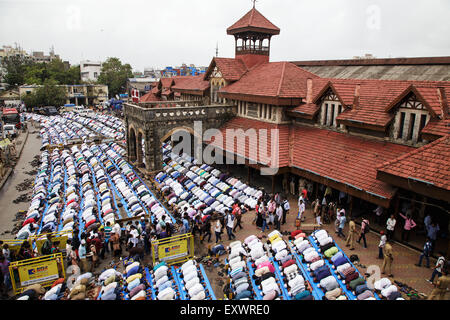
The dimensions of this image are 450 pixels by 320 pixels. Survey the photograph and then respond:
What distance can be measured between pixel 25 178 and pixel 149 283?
27.0 m

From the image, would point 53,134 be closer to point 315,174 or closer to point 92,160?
point 92,160

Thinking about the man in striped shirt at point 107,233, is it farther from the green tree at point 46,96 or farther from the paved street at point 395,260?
the green tree at point 46,96

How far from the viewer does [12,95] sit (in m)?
92.8

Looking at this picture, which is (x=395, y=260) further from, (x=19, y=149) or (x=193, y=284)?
(x=19, y=149)

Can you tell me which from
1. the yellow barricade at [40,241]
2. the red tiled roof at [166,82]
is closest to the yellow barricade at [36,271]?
the yellow barricade at [40,241]

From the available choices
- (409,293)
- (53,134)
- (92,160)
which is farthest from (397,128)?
(53,134)

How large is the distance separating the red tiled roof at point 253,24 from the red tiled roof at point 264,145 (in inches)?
424

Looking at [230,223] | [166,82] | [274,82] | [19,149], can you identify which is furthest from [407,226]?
[19,149]

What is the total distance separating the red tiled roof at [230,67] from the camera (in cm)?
3250

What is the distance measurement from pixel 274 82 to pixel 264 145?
6.41m

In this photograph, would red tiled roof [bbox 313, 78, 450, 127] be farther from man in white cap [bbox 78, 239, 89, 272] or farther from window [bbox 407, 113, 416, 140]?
man in white cap [bbox 78, 239, 89, 272]

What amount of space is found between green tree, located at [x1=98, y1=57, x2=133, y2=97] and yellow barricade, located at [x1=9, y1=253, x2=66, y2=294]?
312ft

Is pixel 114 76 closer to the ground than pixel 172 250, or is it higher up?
higher up

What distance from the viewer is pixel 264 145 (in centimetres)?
2519
